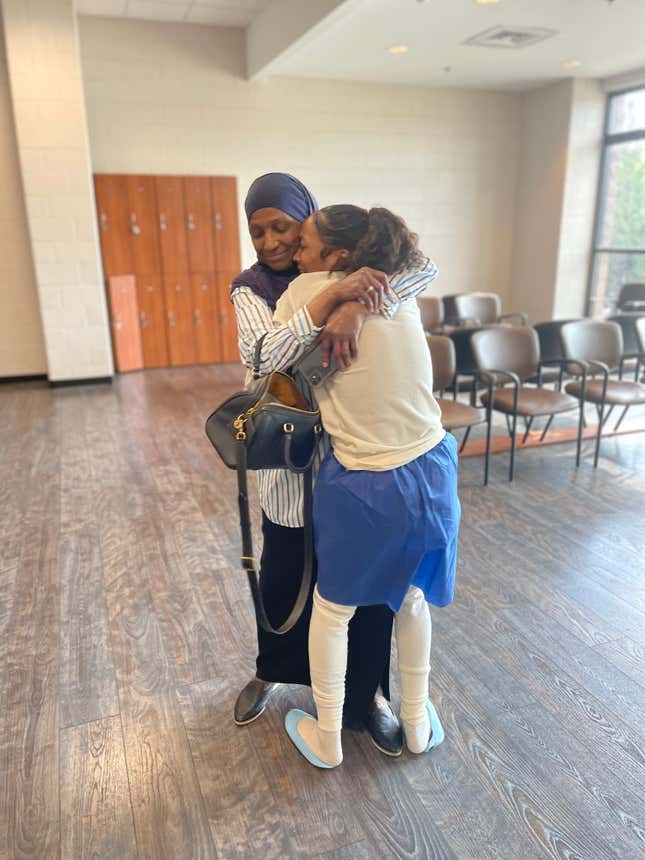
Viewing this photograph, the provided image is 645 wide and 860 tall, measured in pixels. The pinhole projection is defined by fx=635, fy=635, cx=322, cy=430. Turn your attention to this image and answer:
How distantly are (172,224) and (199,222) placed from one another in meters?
0.28

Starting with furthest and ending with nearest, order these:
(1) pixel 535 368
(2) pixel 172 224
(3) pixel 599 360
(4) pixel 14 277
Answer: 1. (2) pixel 172 224
2. (4) pixel 14 277
3. (3) pixel 599 360
4. (1) pixel 535 368

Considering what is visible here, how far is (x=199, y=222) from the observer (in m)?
6.66

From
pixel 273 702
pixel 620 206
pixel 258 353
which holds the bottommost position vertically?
pixel 273 702

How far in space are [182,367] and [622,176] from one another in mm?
5444

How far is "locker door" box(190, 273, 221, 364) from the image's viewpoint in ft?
22.4

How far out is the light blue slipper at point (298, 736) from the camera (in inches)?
64.6

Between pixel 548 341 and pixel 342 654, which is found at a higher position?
pixel 548 341

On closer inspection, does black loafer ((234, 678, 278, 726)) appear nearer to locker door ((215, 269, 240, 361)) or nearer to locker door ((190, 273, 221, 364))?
locker door ((215, 269, 240, 361))

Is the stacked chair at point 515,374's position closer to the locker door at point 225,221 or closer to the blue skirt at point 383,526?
the blue skirt at point 383,526

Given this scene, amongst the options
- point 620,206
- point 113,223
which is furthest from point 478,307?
point 113,223

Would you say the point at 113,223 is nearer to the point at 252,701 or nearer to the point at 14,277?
the point at 14,277

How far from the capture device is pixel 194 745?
1729 millimetres

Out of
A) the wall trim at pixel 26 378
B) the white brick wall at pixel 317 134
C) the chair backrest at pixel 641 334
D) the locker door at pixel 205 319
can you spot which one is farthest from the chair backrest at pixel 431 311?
the wall trim at pixel 26 378

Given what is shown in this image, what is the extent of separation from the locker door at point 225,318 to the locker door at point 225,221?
0.11 meters
